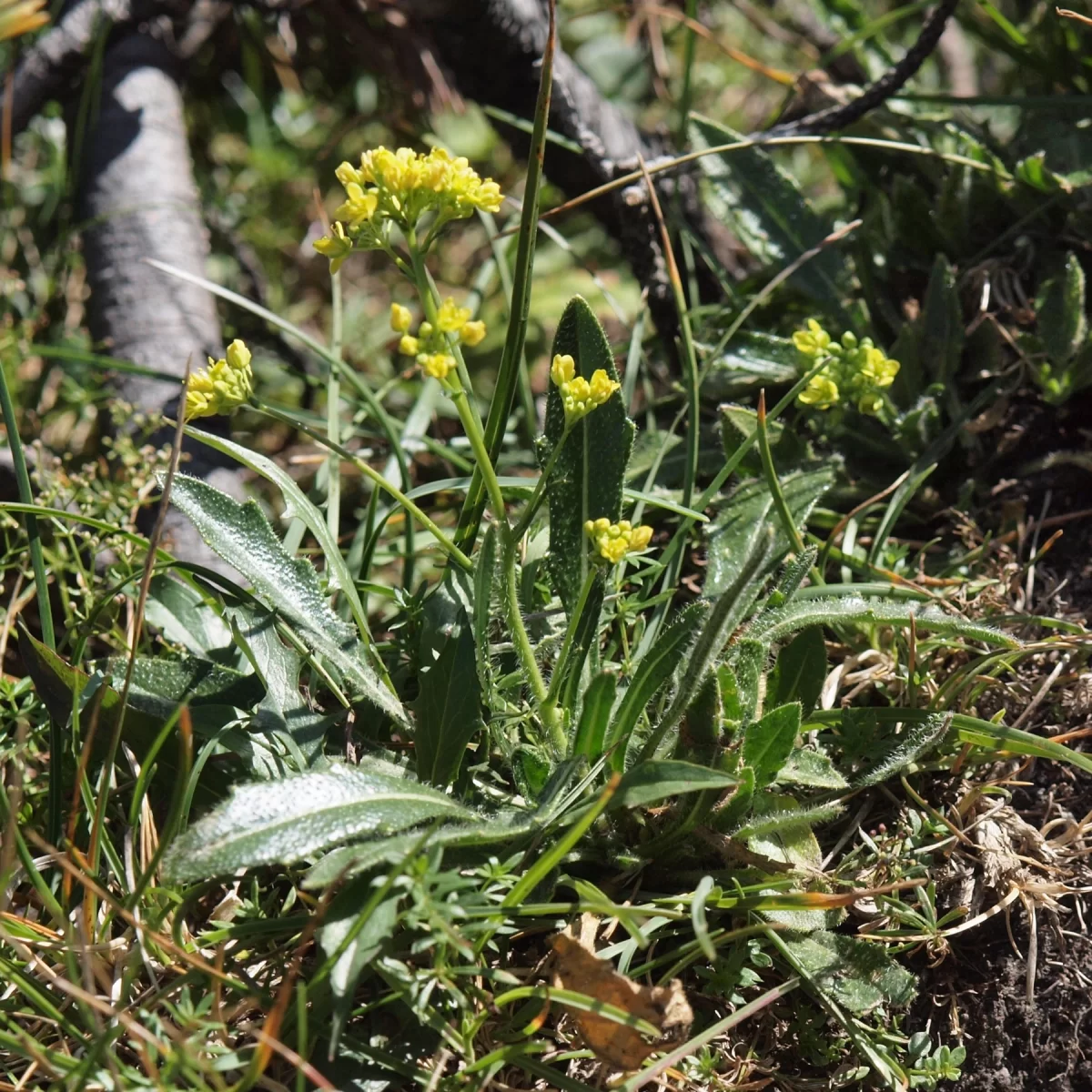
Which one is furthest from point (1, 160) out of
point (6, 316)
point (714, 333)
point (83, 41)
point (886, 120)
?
point (886, 120)

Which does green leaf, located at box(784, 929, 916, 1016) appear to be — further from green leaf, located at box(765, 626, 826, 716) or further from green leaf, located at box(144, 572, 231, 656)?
green leaf, located at box(144, 572, 231, 656)

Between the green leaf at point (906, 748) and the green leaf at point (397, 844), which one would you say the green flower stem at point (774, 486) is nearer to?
the green leaf at point (906, 748)

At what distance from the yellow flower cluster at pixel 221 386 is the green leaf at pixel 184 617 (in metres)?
0.47

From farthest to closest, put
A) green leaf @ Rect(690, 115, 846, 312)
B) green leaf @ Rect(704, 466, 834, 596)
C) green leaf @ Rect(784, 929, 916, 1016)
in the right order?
green leaf @ Rect(690, 115, 846, 312) < green leaf @ Rect(704, 466, 834, 596) < green leaf @ Rect(784, 929, 916, 1016)

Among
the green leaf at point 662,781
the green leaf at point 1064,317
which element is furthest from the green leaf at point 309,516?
the green leaf at point 1064,317

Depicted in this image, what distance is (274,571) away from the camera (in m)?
1.54

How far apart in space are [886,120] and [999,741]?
1.52 m

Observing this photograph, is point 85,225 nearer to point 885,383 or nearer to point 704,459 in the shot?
point 704,459

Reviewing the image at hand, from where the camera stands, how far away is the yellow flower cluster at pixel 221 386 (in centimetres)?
133

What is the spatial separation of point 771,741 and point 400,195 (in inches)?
34.3

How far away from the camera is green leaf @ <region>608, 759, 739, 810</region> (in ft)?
4.01

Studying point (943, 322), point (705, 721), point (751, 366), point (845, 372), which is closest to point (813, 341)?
point (845, 372)

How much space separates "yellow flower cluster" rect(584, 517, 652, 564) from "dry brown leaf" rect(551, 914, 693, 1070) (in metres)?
0.49

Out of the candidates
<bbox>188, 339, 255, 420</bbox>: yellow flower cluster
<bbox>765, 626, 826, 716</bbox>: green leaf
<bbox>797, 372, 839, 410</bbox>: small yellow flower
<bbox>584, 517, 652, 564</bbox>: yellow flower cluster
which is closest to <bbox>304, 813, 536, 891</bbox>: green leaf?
<bbox>584, 517, 652, 564</bbox>: yellow flower cluster
